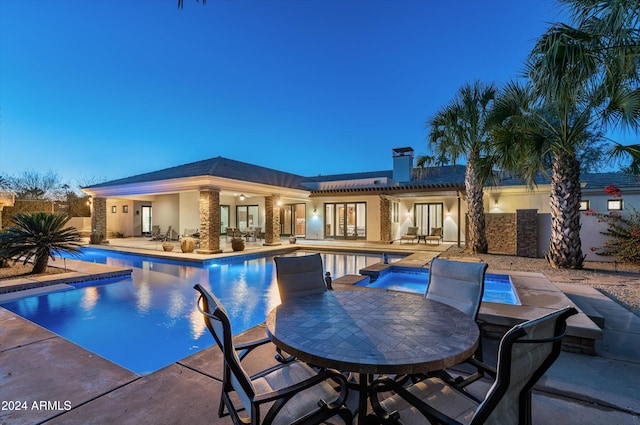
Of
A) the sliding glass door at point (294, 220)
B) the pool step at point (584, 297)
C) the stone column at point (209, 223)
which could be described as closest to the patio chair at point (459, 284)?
the pool step at point (584, 297)

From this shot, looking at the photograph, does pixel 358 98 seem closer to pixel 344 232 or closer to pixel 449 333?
pixel 344 232

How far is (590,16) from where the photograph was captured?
532 cm

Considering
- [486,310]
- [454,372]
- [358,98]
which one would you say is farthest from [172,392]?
[358,98]

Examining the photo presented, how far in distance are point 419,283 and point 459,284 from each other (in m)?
5.70

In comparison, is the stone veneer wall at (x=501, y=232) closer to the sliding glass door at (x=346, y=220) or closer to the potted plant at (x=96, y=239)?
the sliding glass door at (x=346, y=220)

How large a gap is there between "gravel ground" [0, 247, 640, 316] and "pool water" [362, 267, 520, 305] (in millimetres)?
738

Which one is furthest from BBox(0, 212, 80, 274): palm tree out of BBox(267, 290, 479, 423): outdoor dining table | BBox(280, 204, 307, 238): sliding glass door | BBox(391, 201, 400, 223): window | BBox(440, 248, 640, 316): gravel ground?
BBox(391, 201, 400, 223): window

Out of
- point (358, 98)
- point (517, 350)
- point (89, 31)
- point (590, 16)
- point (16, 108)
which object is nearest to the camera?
point (517, 350)

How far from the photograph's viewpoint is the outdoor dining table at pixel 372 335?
1.76 m

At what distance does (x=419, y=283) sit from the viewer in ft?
28.0

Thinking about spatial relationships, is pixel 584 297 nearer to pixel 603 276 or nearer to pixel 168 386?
pixel 603 276

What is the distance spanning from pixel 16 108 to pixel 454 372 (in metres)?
44.3

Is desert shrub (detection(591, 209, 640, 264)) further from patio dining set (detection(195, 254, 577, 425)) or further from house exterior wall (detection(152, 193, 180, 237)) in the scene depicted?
house exterior wall (detection(152, 193, 180, 237))

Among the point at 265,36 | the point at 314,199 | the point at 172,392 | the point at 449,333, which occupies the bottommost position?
the point at 172,392
